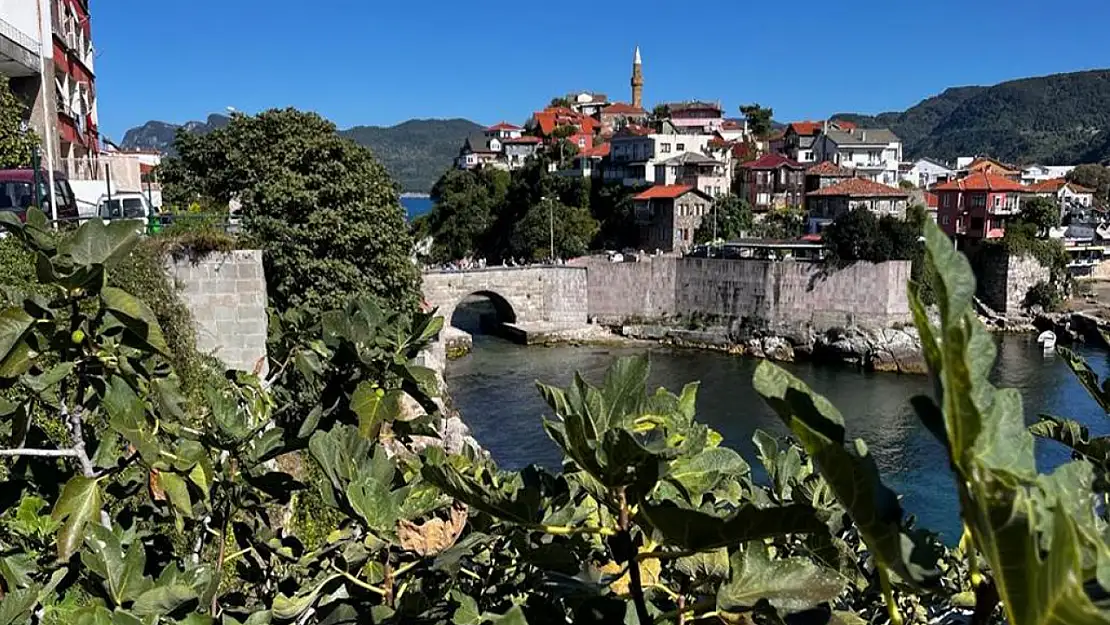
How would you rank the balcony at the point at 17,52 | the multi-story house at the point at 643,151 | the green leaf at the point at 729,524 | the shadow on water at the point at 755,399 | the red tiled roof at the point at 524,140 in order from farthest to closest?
1. the red tiled roof at the point at 524,140
2. the multi-story house at the point at 643,151
3. the shadow on water at the point at 755,399
4. the balcony at the point at 17,52
5. the green leaf at the point at 729,524

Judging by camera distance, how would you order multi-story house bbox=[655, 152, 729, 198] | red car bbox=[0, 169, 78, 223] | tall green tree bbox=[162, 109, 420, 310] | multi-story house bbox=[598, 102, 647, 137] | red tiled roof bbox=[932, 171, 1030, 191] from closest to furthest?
red car bbox=[0, 169, 78, 223] < tall green tree bbox=[162, 109, 420, 310] < red tiled roof bbox=[932, 171, 1030, 191] < multi-story house bbox=[655, 152, 729, 198] < multi-story house bbox=[598, 102, 647, 137]

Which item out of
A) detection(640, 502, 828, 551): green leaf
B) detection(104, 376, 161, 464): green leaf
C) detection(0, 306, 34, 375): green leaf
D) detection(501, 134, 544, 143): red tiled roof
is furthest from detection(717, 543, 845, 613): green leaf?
detection(501, 134, 544, 143): red tiled roof

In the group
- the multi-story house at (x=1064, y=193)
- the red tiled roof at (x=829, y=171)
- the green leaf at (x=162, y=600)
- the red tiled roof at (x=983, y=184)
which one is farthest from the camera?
the multi-story house at (x=1064, y=193)

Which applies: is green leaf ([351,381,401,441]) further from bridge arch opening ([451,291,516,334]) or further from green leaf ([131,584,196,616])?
bridge arch opening ([451,291,516,334])

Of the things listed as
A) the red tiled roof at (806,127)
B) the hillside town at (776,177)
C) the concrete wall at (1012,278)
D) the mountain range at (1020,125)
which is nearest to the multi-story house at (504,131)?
the hillside town at (776,177)

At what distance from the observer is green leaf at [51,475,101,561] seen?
1.58 metres

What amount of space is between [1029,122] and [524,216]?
16468 cm

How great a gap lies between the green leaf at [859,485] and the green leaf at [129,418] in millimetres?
1303

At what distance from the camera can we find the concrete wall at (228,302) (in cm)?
866

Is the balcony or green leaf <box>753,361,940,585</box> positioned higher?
the balcony

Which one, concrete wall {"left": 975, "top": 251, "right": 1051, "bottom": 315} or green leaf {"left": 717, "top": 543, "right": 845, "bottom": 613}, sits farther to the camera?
concrete wall {"left": 975, "top": 251, "right": 1051, "bottom": 315}

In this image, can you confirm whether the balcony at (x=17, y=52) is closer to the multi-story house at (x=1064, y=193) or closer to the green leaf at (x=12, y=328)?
the green leaf at (x=12, y=328)

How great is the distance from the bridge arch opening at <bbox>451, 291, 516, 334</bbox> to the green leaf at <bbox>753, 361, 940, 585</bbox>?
3067 cm

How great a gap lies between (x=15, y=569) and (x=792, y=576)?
1353 mm
